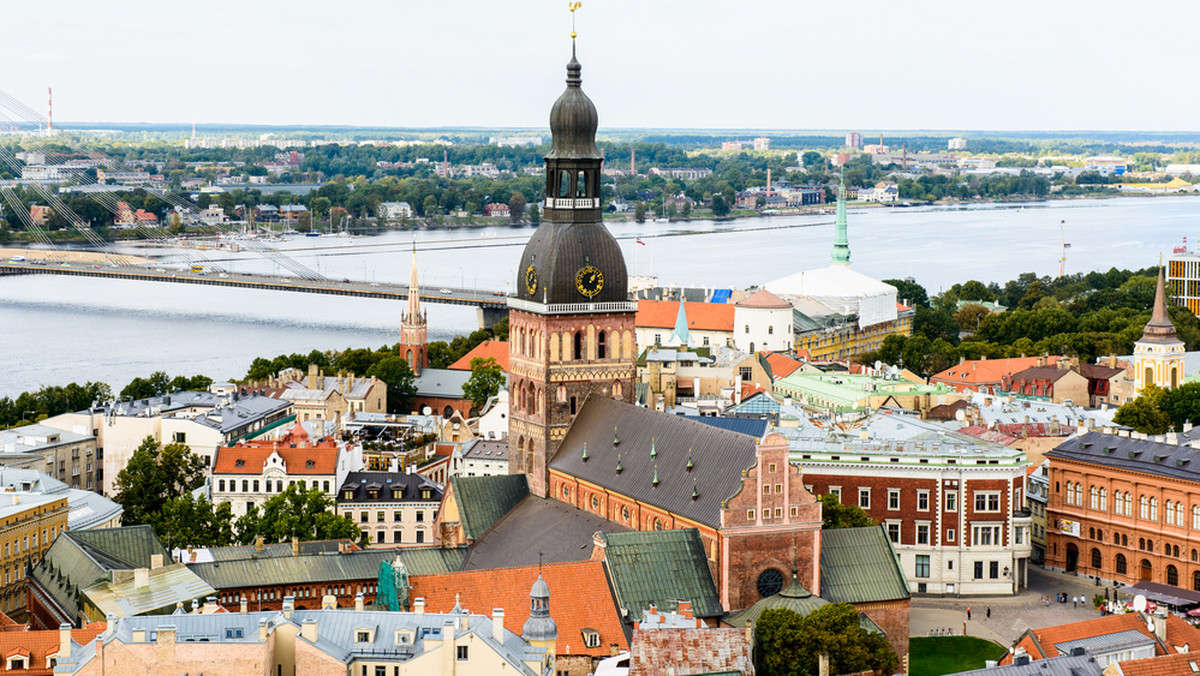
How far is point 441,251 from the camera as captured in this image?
6969 inches

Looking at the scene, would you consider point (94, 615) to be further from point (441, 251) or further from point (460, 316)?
point (441, 251)

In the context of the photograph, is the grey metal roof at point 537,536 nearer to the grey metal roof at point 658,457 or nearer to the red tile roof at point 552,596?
the grey metal roof at point 658,457

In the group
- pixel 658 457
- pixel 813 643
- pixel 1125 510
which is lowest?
pixel 1125 510

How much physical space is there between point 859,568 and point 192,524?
20.2 meters

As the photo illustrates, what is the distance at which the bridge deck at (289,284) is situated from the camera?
114 meters

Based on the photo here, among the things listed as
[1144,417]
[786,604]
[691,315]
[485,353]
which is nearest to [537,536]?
[786,604]

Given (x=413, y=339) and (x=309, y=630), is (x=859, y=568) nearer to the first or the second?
(x=309, y=630)

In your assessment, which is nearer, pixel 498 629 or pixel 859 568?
pixel 498 629

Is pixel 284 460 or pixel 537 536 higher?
pixel 537 536

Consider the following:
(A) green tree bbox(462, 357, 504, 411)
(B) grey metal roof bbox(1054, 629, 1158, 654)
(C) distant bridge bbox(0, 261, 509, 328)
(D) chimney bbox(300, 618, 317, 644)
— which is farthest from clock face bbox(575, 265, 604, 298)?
(C) distant bridge bbox(0, 261, 509, 328)

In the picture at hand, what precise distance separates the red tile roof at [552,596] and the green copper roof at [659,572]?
1.15 ft

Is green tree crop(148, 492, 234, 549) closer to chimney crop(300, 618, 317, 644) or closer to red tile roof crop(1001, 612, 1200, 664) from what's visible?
chimney crop(300, 618, 317, 644)

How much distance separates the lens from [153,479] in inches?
2245

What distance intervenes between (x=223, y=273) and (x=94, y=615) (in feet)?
325
